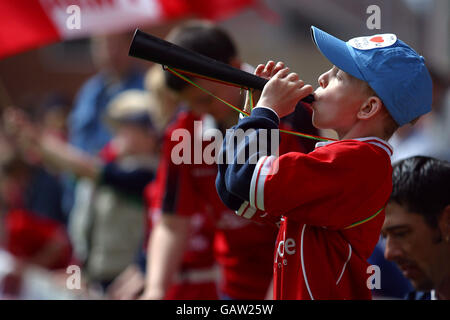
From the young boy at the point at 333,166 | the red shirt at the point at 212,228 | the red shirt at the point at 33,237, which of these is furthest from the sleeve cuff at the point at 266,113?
the red shirt at the point at 33,237

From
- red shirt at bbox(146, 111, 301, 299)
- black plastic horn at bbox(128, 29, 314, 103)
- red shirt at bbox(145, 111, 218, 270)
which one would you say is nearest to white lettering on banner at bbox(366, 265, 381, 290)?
red shirt at bbox(146, 111, 301, 299)

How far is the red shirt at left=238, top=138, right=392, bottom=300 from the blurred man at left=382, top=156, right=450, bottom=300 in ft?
1.42

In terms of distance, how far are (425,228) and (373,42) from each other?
76cm

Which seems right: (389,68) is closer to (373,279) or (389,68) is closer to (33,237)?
(373,279)

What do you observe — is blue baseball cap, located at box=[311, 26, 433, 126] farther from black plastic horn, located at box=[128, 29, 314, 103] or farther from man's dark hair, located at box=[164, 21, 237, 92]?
man's dark hair, located at box=[164, 21, 237, 92]

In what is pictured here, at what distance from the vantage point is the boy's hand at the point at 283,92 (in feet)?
6.07

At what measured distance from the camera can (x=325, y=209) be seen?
1.79m

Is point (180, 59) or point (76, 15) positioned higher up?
point (76, 15)

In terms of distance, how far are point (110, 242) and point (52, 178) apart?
294 cm

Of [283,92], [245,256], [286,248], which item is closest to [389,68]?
[283,92]

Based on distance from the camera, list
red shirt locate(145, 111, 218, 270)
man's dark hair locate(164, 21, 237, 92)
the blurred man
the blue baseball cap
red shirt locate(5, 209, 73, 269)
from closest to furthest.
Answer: the blue baseball cap, the blurred man, man's dark hair locate(164, 21, 237, 92), red shirt locate(145, 111, 218, 270), red shirt locate(5, 209, 73, 269)

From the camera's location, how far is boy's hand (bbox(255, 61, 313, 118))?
185 centimetres
